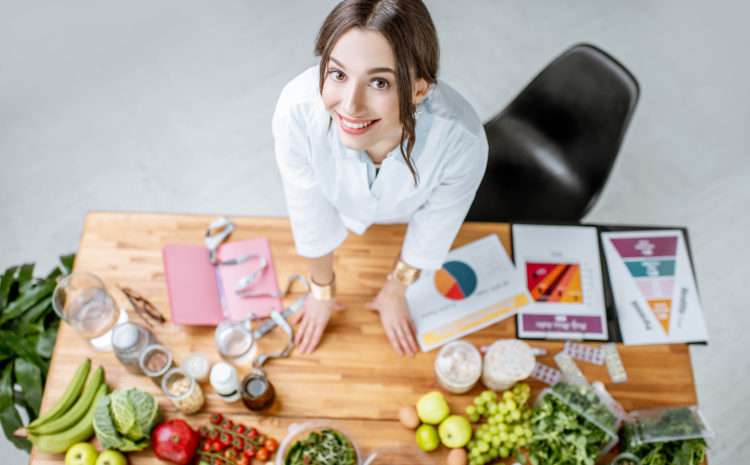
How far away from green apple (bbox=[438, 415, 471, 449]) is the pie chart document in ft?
0.70

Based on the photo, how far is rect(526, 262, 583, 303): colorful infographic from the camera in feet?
5.65

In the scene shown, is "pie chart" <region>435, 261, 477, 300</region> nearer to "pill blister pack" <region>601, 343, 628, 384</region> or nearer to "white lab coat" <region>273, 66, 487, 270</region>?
"white lab coat" <region>273, 66, 487, 270</region>

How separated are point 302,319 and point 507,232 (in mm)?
674

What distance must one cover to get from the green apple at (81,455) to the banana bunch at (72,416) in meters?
0.02

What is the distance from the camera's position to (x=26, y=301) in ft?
6.35

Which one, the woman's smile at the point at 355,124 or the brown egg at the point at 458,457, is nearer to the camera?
the woman's smile at the point at 355,124

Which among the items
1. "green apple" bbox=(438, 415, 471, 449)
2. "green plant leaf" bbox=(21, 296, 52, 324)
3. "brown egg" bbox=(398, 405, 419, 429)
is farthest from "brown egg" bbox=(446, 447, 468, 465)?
"green plant leaf" bbox=(21, 296, 52, 324)

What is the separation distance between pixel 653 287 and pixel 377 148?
38.9 inches

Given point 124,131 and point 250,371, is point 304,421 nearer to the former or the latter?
point 250,371

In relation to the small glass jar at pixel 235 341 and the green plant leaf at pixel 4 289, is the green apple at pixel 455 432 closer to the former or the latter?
the small glass jar at pixel 235 341

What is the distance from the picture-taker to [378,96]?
0.99m

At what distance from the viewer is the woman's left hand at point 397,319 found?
161 centimetres

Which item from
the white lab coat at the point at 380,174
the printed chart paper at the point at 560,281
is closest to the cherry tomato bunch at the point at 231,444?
the white lab coat at the point at 380,174

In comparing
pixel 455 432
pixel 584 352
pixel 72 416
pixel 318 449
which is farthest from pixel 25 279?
pixel 584 352
